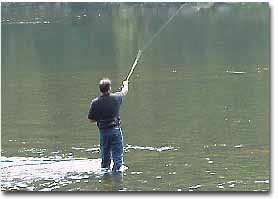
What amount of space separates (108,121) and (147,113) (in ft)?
27.0

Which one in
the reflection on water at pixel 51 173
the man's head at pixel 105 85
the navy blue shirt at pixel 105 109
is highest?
the man's head at pixel 105 85

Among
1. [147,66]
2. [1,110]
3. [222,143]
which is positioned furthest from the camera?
[147,66]

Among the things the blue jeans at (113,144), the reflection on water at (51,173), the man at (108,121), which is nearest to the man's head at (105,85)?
the man at (108,121)

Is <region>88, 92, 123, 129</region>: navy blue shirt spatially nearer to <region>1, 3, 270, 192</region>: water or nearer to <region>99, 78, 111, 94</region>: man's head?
<region>99, 78, 111, 94</region>: man's head

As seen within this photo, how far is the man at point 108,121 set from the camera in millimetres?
13430

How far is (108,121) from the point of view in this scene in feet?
44.5

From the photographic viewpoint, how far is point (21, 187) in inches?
497

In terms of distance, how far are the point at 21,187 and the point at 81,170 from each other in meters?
1.55

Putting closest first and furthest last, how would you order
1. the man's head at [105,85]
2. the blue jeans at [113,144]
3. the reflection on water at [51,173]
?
the reflection on water at [51,173] < the man's head at [105,85] < the blue jeans at [113,144]

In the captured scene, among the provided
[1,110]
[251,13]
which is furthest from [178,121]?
[251,13]

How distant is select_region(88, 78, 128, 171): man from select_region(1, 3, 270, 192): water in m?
0.31

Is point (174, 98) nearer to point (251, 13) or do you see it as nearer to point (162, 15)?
point (251, 13)

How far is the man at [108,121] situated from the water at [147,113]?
1.03ft

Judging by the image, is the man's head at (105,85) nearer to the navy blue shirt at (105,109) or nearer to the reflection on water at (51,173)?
the navy blue shirt at (105,109)
